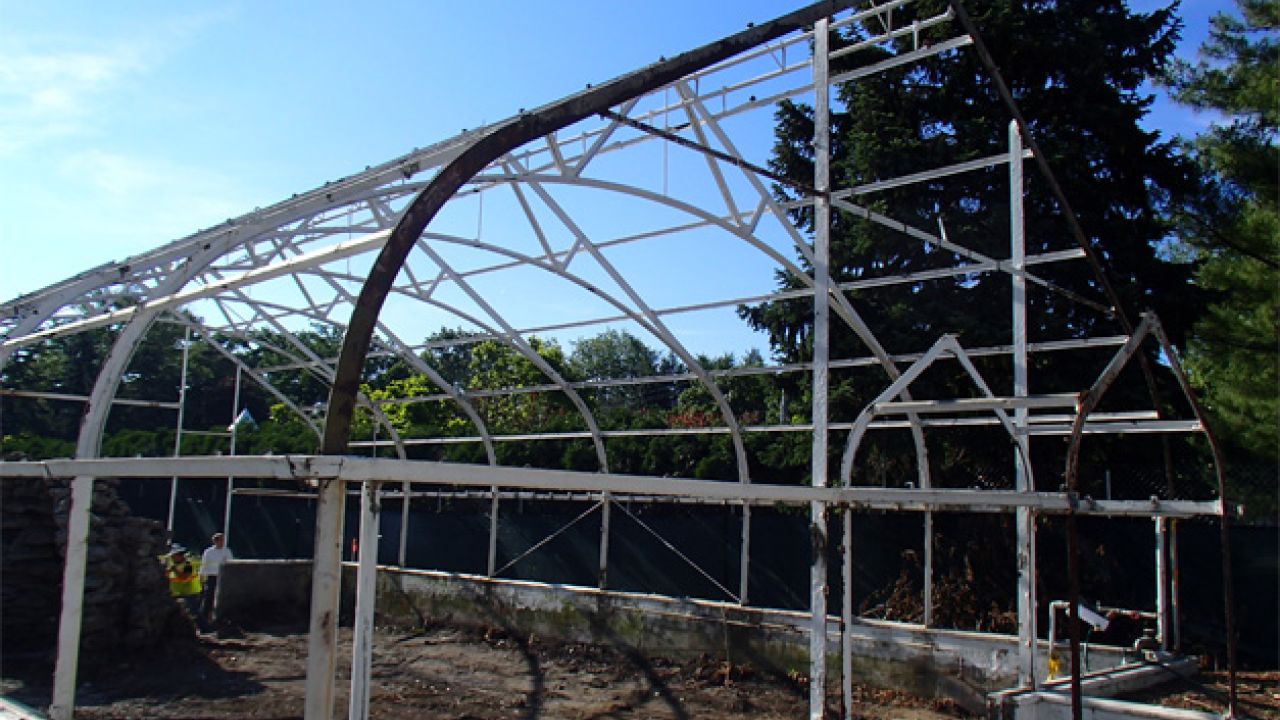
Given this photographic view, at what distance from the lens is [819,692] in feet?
17.8

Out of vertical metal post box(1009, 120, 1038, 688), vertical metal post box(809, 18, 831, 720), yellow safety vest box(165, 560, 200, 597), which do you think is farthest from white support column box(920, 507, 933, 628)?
yellow safety vest box(165, 560, 200, 597)

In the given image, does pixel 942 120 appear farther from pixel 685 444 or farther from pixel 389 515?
pixel 389 515

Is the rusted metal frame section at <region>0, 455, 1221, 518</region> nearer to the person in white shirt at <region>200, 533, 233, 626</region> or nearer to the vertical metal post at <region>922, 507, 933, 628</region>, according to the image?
the vertical metal post at <region>922, 507, 933, 628</region>

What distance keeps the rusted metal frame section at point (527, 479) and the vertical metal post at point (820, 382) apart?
0.82 feet

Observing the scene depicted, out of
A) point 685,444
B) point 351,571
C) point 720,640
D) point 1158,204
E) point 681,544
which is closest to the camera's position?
point 720,640

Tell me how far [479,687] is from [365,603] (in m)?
6.46

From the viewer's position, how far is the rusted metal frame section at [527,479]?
3455mm

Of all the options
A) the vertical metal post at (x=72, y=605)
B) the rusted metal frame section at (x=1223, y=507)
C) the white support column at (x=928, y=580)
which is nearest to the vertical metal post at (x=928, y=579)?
the white support column at (x=928, y=580)

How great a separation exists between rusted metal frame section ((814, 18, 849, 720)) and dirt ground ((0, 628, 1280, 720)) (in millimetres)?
3046

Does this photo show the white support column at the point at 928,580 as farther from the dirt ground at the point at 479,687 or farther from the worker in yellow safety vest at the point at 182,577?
the worker in yellow safety vest at the point at 182,577

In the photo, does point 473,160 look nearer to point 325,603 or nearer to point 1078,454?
point 325,603

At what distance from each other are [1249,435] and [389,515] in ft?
41.5

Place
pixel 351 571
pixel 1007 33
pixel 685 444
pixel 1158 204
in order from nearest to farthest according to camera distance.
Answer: pixel 1007 33 → pixel 1158 204 → pixel 351 571 → pixel 685 444

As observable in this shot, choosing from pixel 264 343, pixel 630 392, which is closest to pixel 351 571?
pixel 264 343
